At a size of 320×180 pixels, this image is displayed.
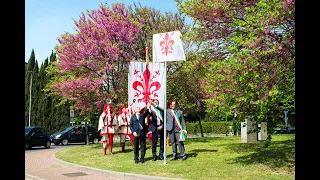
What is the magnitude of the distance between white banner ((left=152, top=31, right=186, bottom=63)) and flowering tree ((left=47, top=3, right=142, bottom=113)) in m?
6.38

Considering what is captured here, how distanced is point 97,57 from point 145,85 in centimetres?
504

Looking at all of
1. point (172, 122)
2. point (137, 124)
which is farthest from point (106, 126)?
point (172, 122)

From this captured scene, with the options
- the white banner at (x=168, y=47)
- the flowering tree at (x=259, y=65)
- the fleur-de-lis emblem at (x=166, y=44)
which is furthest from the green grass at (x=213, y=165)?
the fleur-de-lis emblem at (x=166, y=44)

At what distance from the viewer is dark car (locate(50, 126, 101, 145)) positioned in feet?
103

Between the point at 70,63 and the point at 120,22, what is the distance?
331cm

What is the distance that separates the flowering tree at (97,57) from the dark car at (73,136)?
12.0 m

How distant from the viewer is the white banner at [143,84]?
1440 cm

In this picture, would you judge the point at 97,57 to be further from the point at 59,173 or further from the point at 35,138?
the point at 35,138

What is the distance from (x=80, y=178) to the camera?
10.9m

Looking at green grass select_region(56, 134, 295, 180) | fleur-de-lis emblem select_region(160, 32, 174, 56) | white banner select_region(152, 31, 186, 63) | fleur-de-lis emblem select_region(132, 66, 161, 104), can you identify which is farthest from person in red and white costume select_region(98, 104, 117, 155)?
fleur-de-lis emblem select_region(160, 32, 174, 56)

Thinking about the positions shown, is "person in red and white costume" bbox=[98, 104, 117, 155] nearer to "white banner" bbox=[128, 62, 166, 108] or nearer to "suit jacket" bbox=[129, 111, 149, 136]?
"white banner" bbox=[128, 62, 166, 108]

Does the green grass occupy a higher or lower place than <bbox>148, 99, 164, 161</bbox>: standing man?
lower

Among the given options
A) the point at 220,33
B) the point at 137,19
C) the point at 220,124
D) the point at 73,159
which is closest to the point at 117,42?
the point at 137,19
